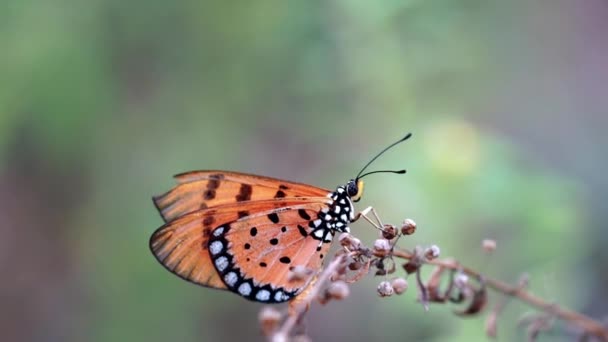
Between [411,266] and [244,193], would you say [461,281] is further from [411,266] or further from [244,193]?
[244,193]

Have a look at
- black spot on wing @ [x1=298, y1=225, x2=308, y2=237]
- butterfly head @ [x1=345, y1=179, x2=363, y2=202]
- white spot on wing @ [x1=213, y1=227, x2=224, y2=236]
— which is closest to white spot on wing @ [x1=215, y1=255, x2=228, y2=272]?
white spot on wing @ [x1=213, y1=227, x2=224, y2=236]

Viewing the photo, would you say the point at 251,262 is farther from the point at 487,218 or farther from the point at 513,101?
the point at 513,101

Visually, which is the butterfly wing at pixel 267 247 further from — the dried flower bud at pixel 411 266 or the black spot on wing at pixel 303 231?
the dried flower bud at pixel 411 266

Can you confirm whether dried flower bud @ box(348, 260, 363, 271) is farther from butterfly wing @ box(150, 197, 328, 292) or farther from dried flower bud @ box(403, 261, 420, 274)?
butterfly wing @ box(150, 197, 328, 292)

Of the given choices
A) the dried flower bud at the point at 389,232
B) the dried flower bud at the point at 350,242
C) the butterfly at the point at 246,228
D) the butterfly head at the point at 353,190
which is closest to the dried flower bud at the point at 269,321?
the dried flower bud at the point at 350,242

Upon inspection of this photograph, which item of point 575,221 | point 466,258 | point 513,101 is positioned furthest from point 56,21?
point 513,101

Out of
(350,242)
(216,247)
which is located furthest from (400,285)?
(216,247)

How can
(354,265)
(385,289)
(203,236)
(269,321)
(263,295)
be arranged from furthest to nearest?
(203,236) → (263,295) → (354,265) → (385,289) → (269,321)
